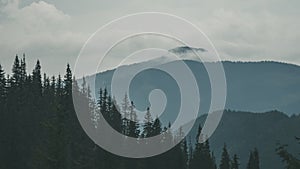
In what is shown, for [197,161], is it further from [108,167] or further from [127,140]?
[108,167]

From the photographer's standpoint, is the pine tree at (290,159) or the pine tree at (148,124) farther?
the pine tree at (148,124)

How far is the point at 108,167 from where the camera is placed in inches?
2368

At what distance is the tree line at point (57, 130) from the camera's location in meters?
49.3

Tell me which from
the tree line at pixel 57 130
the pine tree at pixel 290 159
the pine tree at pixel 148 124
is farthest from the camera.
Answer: the pine tree at pixel 148 124

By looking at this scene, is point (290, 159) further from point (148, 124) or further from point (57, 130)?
point (148, 124)

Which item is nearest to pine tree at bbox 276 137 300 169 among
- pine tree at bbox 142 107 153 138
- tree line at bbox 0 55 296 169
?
tree line at bbox 0 55 296 169

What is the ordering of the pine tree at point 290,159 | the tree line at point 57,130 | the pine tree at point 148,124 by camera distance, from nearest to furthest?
the pine tree at point 290,159 < the tree line at point 57,130 < the pine tree at point 148,124

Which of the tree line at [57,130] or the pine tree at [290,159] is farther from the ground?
the tree line at [57,130]

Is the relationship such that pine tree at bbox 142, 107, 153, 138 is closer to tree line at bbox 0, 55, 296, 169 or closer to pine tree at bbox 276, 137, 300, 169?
tree line at bbox 0, 55, 296, 169

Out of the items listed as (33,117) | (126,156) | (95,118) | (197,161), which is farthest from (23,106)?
(197,161)

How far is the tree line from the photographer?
162 feet

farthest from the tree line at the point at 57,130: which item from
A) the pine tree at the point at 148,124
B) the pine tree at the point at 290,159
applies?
the pine tree at the point at 290,159

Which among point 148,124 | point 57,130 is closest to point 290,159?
point 57,130

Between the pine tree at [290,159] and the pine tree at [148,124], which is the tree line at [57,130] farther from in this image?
the pine tree at [290,159]
